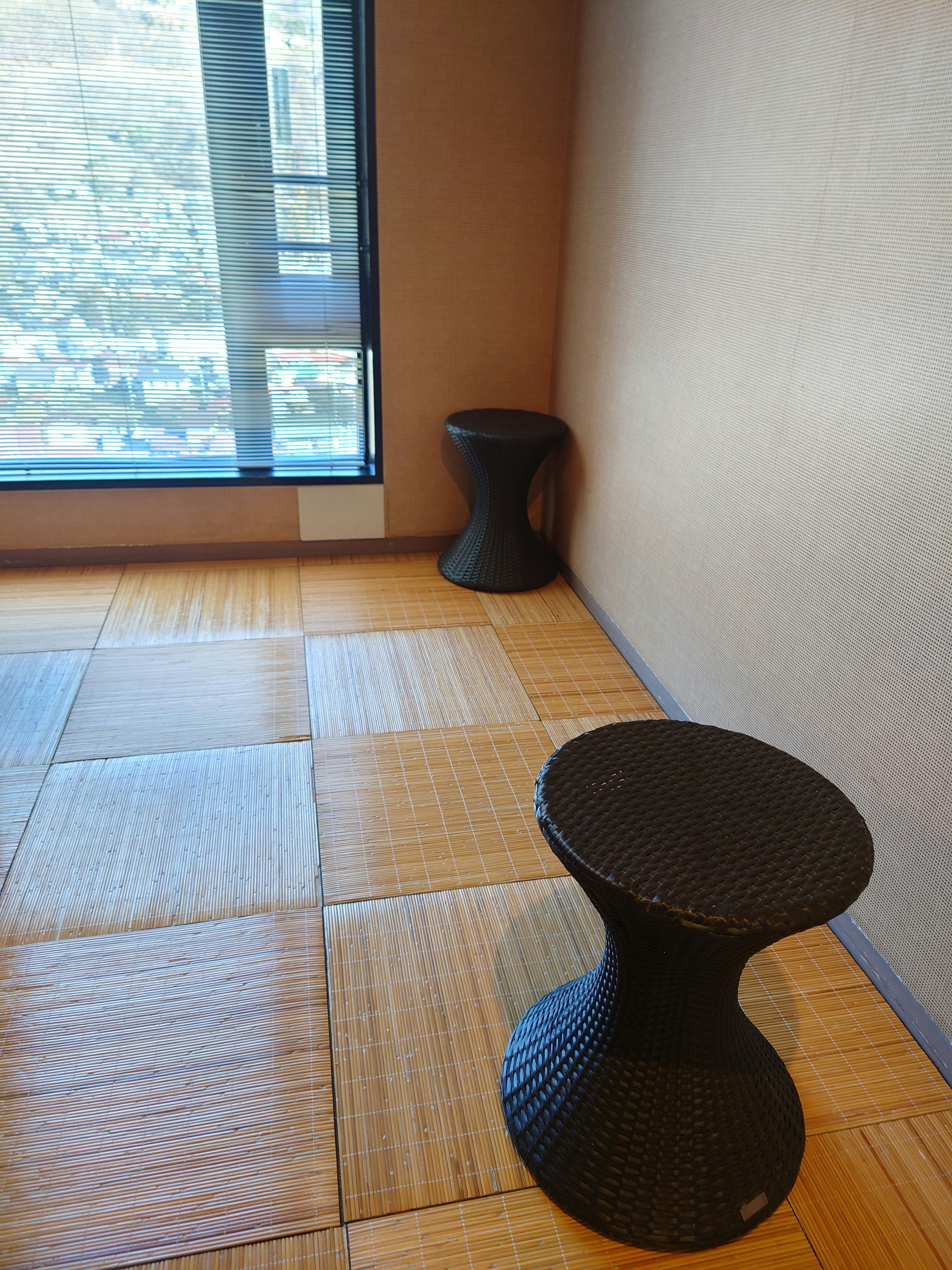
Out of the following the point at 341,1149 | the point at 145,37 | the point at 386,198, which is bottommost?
the point at 341,1149

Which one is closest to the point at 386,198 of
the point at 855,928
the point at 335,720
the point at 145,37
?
the point at 145,37

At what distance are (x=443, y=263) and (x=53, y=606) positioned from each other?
1.89 m

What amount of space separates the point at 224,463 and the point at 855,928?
8.91 feet

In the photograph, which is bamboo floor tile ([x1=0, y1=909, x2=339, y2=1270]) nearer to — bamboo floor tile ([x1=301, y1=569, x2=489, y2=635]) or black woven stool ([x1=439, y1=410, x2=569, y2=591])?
bamboo floor tile ([x1=301, y1=569, x2=489, y2=635])

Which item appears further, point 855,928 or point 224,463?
point 224,463

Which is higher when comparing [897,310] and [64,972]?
[897,310]

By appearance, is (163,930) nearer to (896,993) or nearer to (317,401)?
(896,993)

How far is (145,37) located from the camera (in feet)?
9.02

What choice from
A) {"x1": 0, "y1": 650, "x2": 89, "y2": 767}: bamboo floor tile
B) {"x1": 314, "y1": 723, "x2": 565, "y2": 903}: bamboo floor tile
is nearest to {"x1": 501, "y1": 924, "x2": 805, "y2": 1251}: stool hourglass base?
{"x1": 314, "y1": 723, "x2": 565, "y2": 903}: bamboo floor tile

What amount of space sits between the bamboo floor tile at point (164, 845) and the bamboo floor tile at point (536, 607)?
41.3 inches

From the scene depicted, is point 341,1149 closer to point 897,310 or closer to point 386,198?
point 897,310

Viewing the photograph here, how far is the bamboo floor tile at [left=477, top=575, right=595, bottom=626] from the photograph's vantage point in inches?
122

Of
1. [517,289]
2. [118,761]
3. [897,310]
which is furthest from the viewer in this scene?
[517,289]

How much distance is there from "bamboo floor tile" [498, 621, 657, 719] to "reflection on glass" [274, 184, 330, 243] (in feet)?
5.25
